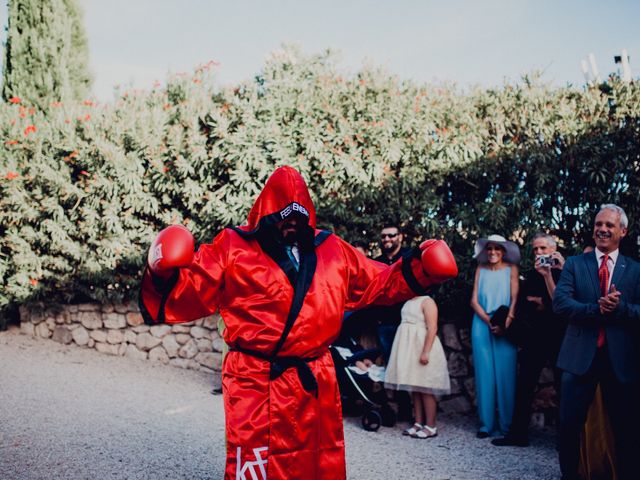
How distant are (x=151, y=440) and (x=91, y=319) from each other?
4796mm

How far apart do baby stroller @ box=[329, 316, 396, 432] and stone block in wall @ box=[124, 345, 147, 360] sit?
4.22 metres

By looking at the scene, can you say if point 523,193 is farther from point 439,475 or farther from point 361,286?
point 361,286

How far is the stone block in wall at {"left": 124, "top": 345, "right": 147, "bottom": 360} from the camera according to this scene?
9172mm

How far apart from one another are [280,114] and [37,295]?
209 inches

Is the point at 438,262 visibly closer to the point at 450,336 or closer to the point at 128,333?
the point at 450,336

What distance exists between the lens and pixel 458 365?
6.68 meters

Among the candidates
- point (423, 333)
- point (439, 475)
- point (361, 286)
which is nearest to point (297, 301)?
point (361, 286)

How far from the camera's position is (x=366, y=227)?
7.37m

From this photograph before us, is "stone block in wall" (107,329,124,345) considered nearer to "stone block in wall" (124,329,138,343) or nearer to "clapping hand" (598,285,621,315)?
"stone block in wall" (124,329,138,343)

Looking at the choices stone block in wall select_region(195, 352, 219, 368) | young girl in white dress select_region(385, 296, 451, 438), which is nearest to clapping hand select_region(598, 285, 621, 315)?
young girl in white dress select_region(385, 296, 451, 438)

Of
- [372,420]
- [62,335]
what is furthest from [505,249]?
[62,335]

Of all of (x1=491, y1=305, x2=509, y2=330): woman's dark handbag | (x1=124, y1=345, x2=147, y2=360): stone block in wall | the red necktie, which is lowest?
(x1=124, y1=345, x2=147, y2=360): stone block in wall

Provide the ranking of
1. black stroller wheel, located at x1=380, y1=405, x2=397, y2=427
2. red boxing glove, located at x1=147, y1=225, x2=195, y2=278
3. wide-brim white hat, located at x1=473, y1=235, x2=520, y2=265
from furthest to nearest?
1. black stroller wheel, located at x1=380, y1=405, x2=397, y2=427
2. wide-brim white hat, located at x1=473, y1=235, x2=520, y2=265
3. red boxing glove, located at x1=147, y1=225, x2=195, y2=278

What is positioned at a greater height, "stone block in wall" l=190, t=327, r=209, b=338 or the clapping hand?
the clapping hand
